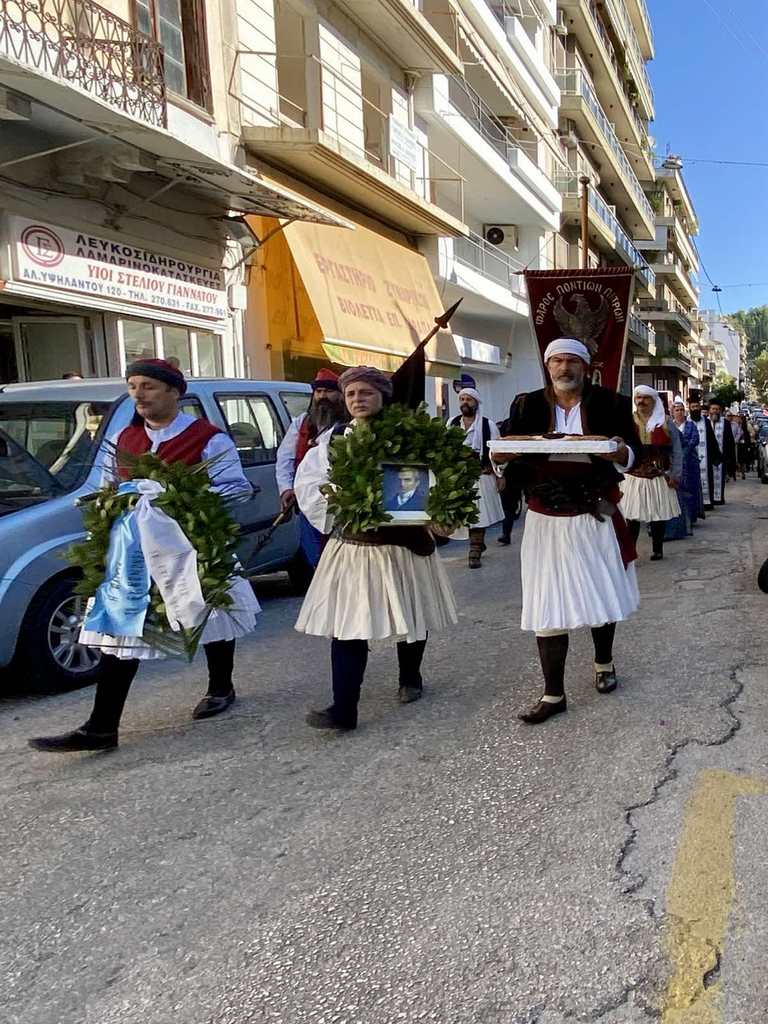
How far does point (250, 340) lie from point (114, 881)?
11.8 meters

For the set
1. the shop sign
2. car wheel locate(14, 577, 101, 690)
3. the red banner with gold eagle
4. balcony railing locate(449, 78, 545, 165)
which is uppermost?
balcony railing locate(449, 78, 545, 165)

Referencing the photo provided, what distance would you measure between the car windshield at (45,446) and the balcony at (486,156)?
607 inches

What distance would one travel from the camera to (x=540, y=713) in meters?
4.26

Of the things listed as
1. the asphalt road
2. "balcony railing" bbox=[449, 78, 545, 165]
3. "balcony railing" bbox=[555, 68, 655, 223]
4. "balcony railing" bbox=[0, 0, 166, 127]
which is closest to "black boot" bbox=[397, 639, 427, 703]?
the asphalt road

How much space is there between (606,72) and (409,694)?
40.3 metres

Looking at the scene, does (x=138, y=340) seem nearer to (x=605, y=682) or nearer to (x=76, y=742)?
(x=76, y=742)

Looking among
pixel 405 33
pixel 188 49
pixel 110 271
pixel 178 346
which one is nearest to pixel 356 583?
pixel 110 271

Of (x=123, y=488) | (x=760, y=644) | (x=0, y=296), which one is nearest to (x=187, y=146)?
(x=0, y=296)

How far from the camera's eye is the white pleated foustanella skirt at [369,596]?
4.07 m

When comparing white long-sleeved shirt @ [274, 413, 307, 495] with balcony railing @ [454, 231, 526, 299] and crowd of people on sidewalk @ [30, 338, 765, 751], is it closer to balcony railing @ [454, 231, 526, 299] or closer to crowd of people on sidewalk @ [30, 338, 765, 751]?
crowd of people on sidewalk @ [30, 338, 765, 751]

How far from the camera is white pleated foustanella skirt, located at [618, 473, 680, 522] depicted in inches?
352

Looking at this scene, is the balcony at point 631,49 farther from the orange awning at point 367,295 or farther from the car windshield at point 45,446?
the car windshield at point 45,446

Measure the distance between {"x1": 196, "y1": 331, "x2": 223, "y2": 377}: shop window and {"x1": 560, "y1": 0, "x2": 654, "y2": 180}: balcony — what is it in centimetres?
2614

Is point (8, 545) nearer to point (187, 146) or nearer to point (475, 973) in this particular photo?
point (475, 973)
